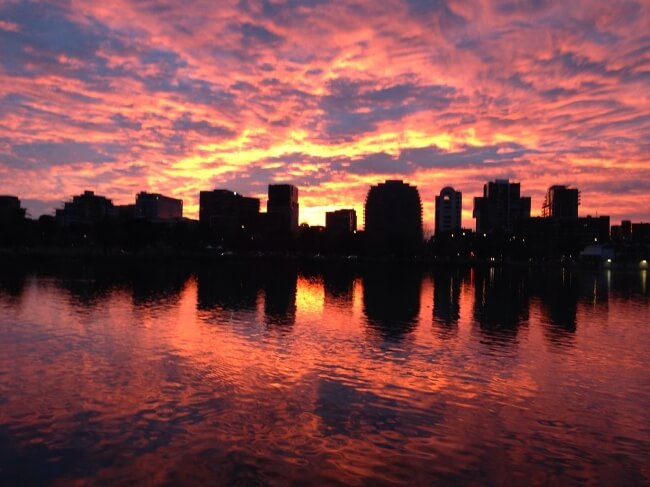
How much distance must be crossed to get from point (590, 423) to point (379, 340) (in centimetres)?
1407

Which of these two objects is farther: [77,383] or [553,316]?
[553,316]

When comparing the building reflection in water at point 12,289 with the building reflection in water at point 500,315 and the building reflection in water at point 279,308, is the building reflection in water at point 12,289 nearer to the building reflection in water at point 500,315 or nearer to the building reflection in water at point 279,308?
the building reflection in water at point 279,308

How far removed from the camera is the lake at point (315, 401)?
13.7 m

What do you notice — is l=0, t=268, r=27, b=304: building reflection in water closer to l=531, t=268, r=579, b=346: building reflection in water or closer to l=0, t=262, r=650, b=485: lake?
l=0, t=262, r=650, b=485: lake

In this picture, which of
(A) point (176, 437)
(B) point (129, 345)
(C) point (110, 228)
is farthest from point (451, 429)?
(C) point (110, 228)

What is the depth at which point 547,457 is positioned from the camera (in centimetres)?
1462

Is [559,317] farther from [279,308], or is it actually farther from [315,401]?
[315,401]

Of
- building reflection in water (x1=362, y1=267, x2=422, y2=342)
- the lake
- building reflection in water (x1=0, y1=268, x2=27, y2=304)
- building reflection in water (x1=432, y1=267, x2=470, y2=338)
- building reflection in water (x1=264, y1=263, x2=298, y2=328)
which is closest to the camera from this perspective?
the lake

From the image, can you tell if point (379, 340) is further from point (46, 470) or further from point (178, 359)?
point (46, 470)

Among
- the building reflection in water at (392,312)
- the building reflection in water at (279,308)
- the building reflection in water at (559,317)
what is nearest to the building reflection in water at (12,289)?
the building reflection in water at (279,308)

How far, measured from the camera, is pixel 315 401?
747 inches

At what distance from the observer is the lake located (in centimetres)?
1370

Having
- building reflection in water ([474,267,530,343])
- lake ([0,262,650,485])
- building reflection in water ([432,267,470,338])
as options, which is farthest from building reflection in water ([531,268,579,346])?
Result: building reflection in water ([432,267,470,338])

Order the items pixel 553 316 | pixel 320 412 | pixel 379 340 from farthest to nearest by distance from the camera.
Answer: pixel 553 316 < pixel 379 340 < pixel 320 412
